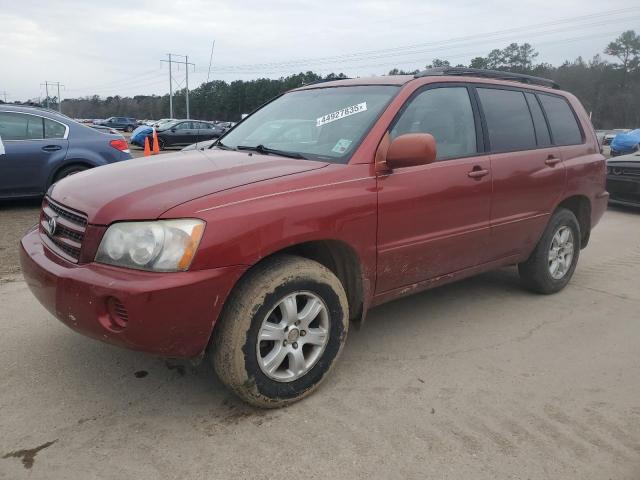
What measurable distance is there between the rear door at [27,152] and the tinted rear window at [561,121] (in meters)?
6.19

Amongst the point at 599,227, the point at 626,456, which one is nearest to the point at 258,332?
the point at 626,456

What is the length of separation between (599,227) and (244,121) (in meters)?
6.01

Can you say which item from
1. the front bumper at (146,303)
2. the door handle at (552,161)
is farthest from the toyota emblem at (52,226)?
the door handle at (552,161)

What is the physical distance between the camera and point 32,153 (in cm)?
742

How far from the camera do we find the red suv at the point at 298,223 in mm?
2457

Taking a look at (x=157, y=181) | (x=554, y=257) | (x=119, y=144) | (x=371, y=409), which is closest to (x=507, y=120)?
(x=554, y=257)

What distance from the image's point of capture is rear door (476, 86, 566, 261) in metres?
3.96

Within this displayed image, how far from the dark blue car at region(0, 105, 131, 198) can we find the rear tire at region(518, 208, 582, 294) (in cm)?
604

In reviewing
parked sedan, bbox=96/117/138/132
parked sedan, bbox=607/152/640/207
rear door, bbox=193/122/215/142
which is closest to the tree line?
parked sedan, bbox=96/117/138/132

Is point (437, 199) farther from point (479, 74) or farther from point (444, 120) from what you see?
point (479, 74)

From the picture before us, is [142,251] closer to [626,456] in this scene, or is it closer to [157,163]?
[157,163]

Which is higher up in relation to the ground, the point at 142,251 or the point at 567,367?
the point at 142,251

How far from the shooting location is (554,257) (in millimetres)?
4703

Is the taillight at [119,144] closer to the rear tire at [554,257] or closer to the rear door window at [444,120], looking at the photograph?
the rear door window at [444,120]
